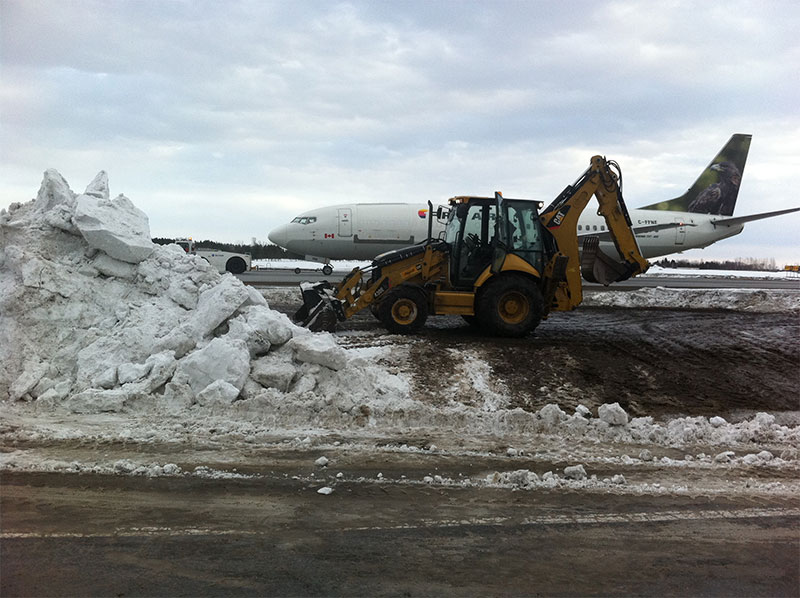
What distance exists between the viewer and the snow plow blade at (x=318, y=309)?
33.9 feet

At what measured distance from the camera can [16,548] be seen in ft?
11.8

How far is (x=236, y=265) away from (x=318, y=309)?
19471 millimetres

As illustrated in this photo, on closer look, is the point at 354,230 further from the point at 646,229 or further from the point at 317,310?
the point at 317,310

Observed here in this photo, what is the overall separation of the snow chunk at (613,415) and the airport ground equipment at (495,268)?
12.1 feet

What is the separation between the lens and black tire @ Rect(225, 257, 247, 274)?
28.6 metres

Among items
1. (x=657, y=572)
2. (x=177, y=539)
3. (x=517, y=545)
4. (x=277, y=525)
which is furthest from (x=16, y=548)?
(x=657, y=572)

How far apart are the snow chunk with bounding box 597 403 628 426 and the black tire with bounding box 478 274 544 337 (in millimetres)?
3690

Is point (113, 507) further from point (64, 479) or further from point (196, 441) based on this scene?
point (196, 441)

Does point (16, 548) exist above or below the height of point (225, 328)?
below

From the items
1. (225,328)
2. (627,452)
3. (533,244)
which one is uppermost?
(533,244)

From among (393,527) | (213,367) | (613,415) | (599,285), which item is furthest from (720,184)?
(393,527)

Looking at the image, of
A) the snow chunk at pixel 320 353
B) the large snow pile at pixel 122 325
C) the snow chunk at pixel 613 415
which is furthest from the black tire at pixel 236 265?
the snow chunk at pixel 613 415

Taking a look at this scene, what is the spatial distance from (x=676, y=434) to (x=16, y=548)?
609 cm

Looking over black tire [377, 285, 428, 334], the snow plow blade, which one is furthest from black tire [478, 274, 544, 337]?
the snow plow blade
